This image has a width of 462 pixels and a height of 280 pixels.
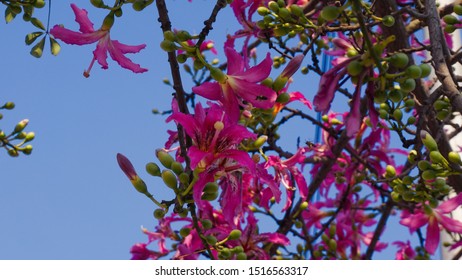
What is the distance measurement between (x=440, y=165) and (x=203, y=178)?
1.83ft

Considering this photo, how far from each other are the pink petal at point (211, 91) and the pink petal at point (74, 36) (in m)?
0.36

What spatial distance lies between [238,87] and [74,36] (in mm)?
450

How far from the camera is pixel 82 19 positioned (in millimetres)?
1574

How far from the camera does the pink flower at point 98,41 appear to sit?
1516 millimetres


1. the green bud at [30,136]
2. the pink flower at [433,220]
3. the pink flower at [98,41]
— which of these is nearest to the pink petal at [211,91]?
the pink flower at [98,41]

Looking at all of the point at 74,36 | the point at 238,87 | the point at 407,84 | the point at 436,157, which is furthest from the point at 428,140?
the point at 74,36

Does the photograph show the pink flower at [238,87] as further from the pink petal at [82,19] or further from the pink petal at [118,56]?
the pink petal at [82,19]

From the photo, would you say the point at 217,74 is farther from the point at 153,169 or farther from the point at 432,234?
the point at 432,234

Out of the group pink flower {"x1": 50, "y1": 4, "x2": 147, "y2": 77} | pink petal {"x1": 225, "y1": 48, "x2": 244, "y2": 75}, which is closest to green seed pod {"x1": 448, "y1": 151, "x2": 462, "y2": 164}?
pink petal {"x1": 225, "y1": 48, "x2": 244, "y2": 75}

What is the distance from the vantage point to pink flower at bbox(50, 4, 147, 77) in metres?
1.52

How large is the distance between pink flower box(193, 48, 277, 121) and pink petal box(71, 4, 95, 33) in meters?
0.40

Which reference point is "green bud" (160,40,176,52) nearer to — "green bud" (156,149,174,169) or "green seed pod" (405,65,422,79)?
"green bud" (156,149,174,169)
